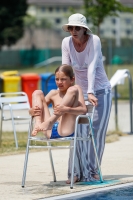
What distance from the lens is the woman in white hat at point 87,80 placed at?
7.50 metres

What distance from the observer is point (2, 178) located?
8.01 m

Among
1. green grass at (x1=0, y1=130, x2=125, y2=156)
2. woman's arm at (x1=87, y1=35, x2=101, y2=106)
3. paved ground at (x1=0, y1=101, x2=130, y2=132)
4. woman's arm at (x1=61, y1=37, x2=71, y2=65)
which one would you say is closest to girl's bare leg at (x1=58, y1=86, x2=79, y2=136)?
woman's arm at (x1=87, y1=35, x2=101, y2=106)

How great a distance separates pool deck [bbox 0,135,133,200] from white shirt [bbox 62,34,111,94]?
1.09m

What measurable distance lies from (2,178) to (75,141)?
1.35 meters

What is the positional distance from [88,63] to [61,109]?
2.44ft

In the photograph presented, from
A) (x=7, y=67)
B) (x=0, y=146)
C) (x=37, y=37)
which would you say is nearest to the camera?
(x=0, y=146)

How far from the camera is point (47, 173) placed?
842 centimetres

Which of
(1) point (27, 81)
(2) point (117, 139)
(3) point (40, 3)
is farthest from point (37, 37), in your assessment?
(2) point (117, 139)

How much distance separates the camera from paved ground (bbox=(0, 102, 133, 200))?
279 inches

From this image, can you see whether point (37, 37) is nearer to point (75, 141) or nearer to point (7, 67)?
point (7, 67)

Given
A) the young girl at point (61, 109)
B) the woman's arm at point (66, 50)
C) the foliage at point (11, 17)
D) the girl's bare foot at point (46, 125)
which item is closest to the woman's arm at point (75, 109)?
the young girl at point (61, 109)

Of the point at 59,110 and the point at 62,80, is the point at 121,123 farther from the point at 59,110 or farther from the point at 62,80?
the point at 59,110

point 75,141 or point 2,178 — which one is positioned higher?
point 75,141

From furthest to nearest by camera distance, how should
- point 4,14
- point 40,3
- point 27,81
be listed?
point 40,3 < point 4,14 < point 27,81
